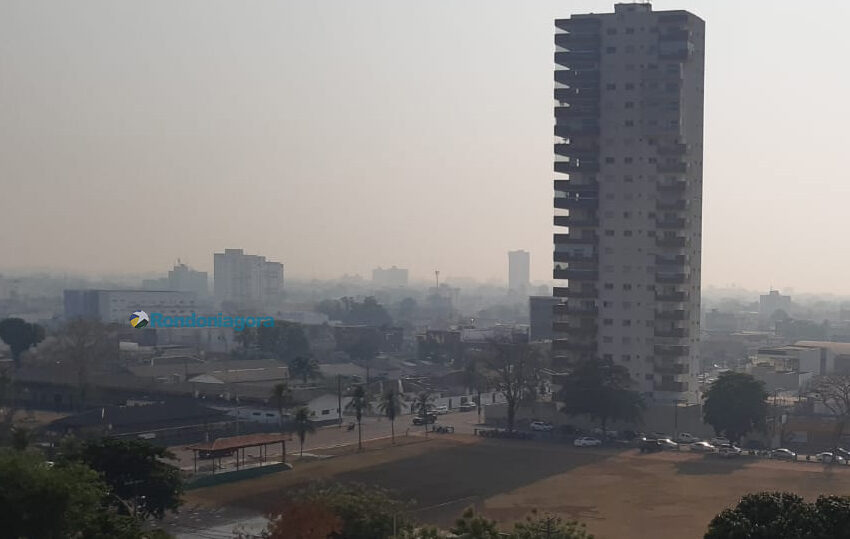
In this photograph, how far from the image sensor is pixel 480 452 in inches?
1705

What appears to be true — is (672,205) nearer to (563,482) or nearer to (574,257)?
(574,257)

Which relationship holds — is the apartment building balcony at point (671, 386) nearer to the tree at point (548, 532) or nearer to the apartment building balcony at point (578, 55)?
the apartment building balcony at point (578, 55)

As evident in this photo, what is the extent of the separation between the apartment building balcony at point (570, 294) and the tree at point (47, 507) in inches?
1497

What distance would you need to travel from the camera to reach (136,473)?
2789 centimetres

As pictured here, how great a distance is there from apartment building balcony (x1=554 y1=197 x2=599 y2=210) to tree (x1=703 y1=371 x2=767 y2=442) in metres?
11.9

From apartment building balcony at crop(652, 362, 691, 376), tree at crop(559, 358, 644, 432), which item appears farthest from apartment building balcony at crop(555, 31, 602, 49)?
apartment building balcony at crop(652, 362, 691, 376)

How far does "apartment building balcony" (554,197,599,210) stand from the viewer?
175 ft

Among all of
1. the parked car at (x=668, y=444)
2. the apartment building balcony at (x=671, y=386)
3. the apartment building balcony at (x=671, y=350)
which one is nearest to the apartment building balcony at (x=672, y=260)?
the apartment building balcony at (x=671, y=350)

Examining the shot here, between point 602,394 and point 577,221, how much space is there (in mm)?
10261

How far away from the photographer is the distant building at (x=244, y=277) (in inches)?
7382

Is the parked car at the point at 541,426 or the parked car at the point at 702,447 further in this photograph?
the parked car at the point at 541,426

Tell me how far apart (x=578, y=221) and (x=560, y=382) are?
8.11 m

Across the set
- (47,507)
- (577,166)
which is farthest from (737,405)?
(47,507)

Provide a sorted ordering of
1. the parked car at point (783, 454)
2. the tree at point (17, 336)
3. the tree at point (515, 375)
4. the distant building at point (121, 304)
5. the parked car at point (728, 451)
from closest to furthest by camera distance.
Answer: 1. the parked car at point (783, 454)
2. the parked car at point (728, 451)
3. the tree at point (515, 375)
4. the tree at point (17, 336)
5. the distant building at point (121, 304)
